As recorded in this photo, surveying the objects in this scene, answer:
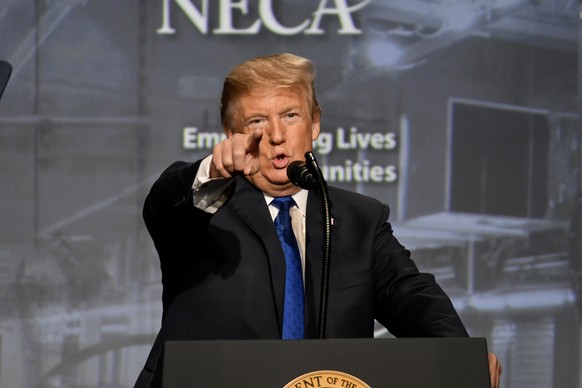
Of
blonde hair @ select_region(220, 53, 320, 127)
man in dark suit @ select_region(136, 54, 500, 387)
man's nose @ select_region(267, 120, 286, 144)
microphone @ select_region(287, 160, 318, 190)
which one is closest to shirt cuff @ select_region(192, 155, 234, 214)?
man in dark suit @ select_region(136, 54, 500, 387)

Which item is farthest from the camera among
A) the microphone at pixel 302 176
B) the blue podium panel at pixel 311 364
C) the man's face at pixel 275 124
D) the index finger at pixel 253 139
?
the man's face at pixel 275 124

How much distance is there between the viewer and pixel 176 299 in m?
2.20

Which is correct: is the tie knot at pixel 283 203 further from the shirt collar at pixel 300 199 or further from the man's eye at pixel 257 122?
the man's eye at pixel 257 122

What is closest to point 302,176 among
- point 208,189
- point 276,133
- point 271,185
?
point 208,189

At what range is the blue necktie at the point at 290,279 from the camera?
2172mm

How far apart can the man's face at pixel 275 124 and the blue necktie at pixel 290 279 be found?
8cm

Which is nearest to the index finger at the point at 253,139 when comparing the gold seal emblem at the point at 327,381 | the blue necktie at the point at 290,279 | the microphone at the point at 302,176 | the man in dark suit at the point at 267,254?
the microphone at the point at 302,176

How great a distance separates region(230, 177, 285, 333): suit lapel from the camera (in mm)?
2176

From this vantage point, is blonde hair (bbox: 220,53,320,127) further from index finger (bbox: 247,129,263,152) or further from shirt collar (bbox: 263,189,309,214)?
index finger (bbox: 247,129,263,152)

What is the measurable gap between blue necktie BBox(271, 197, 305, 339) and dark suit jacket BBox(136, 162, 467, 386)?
21 mm

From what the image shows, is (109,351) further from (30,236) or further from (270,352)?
(270,352)

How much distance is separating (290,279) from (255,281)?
0.08 m

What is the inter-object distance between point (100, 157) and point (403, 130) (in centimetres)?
121

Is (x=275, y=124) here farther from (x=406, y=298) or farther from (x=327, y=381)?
(x=327, y=381)
